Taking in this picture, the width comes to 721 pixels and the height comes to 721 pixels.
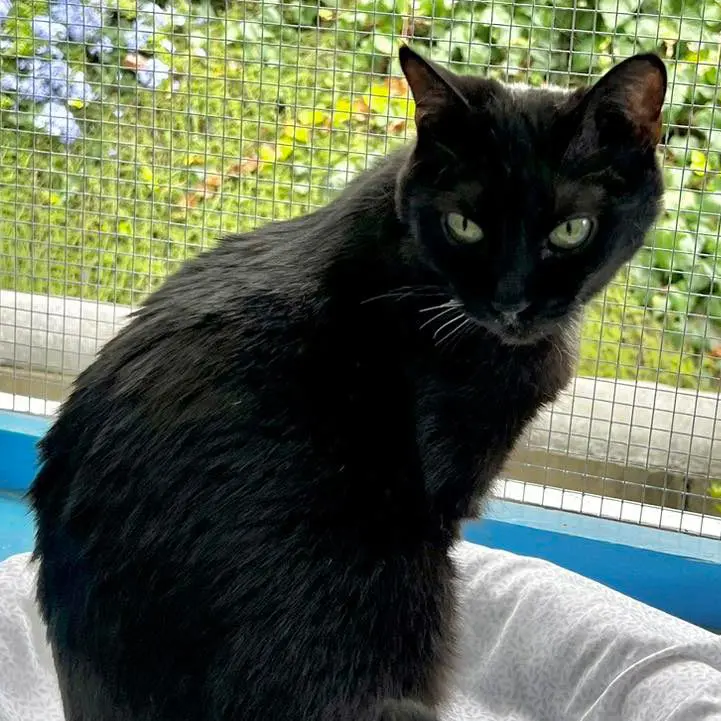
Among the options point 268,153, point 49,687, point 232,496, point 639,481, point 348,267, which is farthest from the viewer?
point 268,153

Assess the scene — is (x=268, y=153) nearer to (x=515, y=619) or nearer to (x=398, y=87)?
(x=398, y=87)

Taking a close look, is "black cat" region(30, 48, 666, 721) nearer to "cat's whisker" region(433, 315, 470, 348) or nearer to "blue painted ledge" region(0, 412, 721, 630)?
"cat's whisker" region(433, 315, 470, 348)

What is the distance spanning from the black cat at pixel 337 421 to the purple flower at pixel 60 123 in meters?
0.84

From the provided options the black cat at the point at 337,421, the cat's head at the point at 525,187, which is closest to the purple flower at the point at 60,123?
the black cat at the point at 337,421

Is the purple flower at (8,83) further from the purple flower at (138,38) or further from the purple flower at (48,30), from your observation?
the purple flower at (138,38)

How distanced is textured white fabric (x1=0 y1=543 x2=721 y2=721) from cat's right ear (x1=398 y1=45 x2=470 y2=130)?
60 cm

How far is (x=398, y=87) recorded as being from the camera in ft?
6.44

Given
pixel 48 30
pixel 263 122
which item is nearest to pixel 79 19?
pixel 48 30

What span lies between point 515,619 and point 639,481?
1.55 feet

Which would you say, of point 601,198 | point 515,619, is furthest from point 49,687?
point 601,198

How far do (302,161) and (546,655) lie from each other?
38.4 inches

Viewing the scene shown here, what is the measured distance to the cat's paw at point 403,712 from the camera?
108 centimetres

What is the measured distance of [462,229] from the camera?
43.4 inches

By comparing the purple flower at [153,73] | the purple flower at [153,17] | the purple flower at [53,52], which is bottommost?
the purple flower at [153,73]
